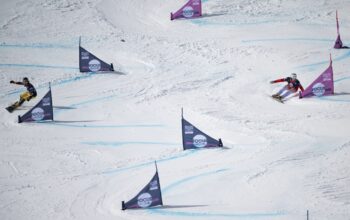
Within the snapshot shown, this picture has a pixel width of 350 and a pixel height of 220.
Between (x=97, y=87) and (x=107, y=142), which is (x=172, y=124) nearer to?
(x=107, y=142)

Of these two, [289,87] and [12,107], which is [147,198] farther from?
[289,87]

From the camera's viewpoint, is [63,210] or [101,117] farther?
[101,117]

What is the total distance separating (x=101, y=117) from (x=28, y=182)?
3.49m

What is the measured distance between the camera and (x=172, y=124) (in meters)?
15.9

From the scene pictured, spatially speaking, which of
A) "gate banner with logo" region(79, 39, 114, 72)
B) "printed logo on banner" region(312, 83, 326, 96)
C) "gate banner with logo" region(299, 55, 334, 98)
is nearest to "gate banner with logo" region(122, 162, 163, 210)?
"gate banner with logo" region(299, 55, 334, 98)

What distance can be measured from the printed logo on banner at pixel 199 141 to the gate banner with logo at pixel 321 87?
3594 millimetres

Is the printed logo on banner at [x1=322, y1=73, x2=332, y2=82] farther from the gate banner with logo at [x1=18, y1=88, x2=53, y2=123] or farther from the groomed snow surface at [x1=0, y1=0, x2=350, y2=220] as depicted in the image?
the gate banner with logo at [x1=18, y1=88, x2=53, y2=123]

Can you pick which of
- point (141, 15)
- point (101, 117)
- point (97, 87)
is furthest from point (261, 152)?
point (141, 15)

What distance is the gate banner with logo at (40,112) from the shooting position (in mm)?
16016

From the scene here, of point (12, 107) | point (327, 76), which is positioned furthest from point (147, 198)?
point (327, 76)

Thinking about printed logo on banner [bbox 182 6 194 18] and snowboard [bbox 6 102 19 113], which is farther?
printed logo on banner [bbox 182 6 194 18]

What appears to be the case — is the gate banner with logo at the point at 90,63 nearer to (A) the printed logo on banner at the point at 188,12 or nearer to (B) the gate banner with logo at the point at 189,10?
(B) the gate banner with logo at the point at 189,10

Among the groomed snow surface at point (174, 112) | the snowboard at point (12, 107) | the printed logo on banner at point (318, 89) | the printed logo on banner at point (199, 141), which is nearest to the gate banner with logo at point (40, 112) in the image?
the groomed snow surface at point (174, 112)

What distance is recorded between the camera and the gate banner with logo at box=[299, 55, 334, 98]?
16.6 meters
